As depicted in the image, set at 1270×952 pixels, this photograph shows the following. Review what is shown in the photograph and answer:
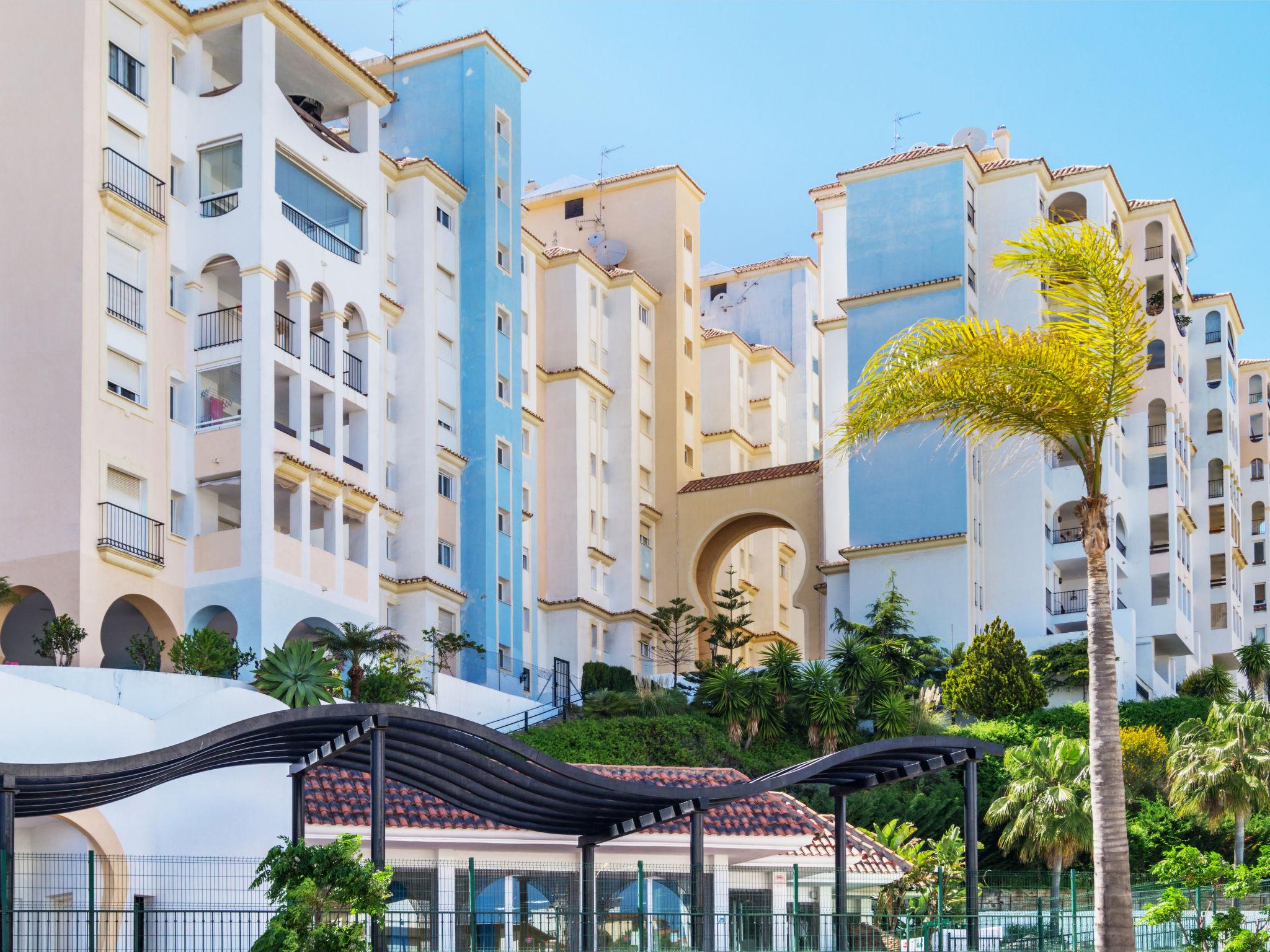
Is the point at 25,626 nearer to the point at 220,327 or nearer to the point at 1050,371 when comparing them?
the point at 220,327

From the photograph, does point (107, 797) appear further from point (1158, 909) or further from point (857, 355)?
point (857, 355)

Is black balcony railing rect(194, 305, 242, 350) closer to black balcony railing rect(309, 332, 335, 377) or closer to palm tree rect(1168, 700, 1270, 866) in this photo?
black balcony railing rect(309, 332, 335, 377)

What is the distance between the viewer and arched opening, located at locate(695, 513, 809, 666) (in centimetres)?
8081

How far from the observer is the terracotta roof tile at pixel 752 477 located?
3091 inches

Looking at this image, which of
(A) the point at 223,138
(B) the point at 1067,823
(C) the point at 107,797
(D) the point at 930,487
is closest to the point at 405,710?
(C) the point at 107,797

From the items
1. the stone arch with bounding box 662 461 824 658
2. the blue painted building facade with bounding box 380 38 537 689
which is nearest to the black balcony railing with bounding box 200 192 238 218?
the blue painted building facade with bounding box 380 38 537 689

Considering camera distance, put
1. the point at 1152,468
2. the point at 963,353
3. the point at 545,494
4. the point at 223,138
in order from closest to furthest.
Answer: the point at 963,353, the point at 223,138, the point at 545,494, the point at 1152,468

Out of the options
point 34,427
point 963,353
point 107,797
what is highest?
point 34,427

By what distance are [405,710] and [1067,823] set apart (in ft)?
84.7

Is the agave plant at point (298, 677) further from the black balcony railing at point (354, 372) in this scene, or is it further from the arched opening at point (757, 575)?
the arched opening at point (757, 575)

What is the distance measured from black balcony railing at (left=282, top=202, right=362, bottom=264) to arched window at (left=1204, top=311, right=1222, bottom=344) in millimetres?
51098

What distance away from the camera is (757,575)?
300 feet

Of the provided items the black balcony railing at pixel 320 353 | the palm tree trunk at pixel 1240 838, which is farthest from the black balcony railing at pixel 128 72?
the palm tree trunk at pixel 1240 838

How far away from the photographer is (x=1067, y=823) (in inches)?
1790
